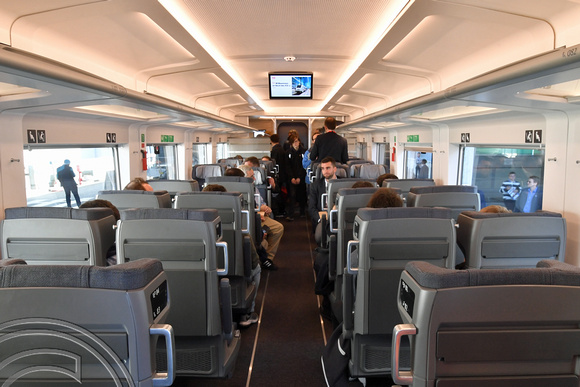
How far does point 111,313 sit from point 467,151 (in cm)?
723

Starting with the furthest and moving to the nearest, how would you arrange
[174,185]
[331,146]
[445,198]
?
1. [331,146]
2. [174,185]
3. [445,198]

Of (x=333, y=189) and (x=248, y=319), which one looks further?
(x=333, y=189)

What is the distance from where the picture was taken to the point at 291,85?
7402 mm

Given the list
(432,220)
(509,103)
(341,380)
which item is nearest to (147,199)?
(341,380)

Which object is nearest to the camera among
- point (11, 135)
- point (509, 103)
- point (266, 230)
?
point (509, 103)

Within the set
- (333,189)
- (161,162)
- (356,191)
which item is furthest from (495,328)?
(161,162)

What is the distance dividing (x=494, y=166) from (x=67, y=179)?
6.44 meters

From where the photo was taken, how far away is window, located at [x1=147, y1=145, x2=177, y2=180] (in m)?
9.27

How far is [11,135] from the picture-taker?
428 cm

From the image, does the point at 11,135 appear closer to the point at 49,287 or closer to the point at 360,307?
the point at 49,287

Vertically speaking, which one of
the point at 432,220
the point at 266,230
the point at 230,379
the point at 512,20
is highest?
the point at 512,20

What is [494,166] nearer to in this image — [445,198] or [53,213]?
[445,198]

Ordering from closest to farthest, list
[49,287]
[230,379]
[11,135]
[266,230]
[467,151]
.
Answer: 1. [49,287]
2. [230,379]
3. [11,135]
4. [266,230]
5. [467,151]

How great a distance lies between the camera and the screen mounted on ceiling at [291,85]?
7088mm
